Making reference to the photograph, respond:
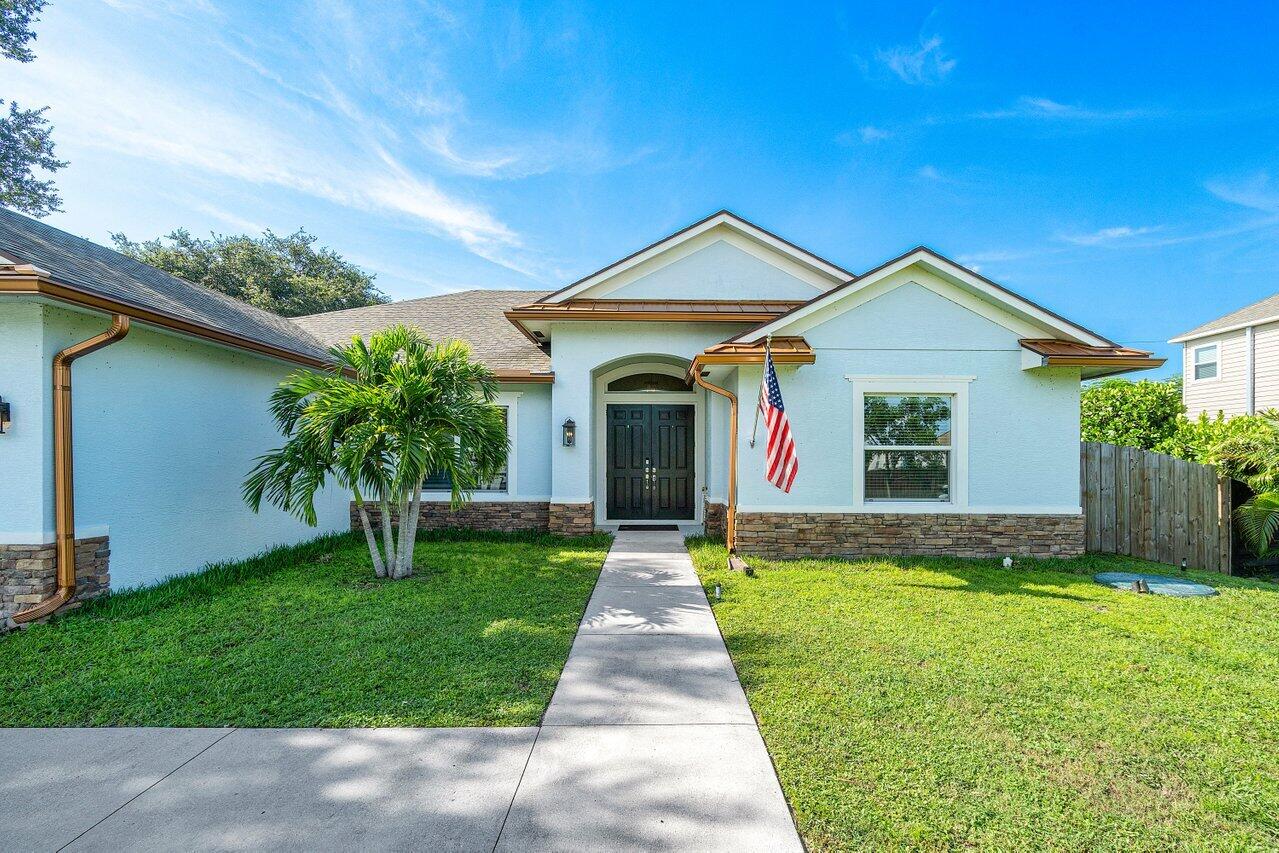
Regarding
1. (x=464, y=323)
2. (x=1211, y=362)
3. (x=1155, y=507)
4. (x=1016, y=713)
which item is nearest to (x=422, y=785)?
(x=1016, y=713)

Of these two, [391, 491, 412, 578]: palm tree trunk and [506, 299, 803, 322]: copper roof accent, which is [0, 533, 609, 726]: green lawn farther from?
[506, 299, 803, 322]: copper roof accent

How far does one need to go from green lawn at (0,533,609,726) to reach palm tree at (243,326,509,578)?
3.38 feet

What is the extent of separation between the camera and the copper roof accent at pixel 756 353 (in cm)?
699

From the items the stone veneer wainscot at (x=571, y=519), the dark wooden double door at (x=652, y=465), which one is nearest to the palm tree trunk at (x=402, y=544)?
the stone veneer wainscot at (x=571, y=519)

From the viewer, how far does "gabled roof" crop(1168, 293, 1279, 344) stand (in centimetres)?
1448

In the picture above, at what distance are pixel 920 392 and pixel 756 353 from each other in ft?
8.40

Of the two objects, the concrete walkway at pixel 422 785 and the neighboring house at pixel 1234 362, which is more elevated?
the neighboring house at pixel 1234 362

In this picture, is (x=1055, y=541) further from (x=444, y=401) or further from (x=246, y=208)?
(x=246, y=208)

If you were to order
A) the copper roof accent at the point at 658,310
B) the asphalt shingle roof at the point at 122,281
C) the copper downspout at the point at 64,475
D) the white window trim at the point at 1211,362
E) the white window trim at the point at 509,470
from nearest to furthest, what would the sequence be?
1. the copper downspout at the point at 64,475
2. the asphalt shingle roof at the point at 122,281
3. the copper roof accent at the point at 658,310
4. the white window trim at the point at 509,470
5. the white window trim at the point at 1211,362

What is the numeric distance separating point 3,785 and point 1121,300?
35.3m

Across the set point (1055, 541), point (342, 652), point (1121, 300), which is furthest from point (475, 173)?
point (1121, 300)

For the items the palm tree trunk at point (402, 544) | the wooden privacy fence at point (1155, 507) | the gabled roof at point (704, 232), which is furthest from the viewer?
the gabled roof at point (704, 232)

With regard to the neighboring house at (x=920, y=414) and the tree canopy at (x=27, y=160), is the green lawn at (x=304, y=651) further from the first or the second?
the tree canopy at (x=27, y=160)

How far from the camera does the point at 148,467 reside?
5770 mm
